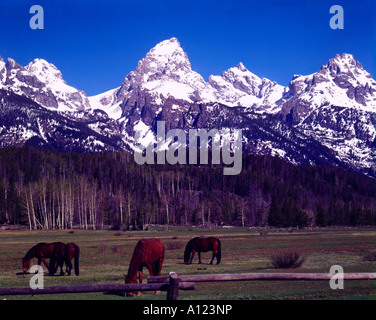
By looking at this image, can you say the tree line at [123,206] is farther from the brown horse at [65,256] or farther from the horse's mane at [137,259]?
the horse's mane at [137,259]

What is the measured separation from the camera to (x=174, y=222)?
148625mm

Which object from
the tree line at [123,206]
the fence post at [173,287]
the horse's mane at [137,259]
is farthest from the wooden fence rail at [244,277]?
the tree line at [123,206]

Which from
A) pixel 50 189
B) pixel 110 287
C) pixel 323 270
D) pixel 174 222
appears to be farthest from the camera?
pixel 174 222

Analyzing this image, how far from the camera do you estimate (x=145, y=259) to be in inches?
966

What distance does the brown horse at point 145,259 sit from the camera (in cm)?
2391

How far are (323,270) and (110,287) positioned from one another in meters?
17.5

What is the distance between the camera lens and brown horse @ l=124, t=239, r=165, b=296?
23906 millimetres

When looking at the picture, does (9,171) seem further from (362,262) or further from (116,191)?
(362,262)

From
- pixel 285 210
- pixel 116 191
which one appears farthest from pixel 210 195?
pixel 285 210

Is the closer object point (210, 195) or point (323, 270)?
point (323, 270)

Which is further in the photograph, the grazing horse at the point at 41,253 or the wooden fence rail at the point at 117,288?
the grazing horse at the point at 41,253

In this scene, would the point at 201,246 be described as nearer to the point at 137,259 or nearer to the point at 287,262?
the point at 287,262

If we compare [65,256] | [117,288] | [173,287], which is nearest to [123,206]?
[65,256]

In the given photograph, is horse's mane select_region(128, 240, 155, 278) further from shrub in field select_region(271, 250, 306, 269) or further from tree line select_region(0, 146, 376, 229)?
tree line select_region(0, 146, 376, 229)
